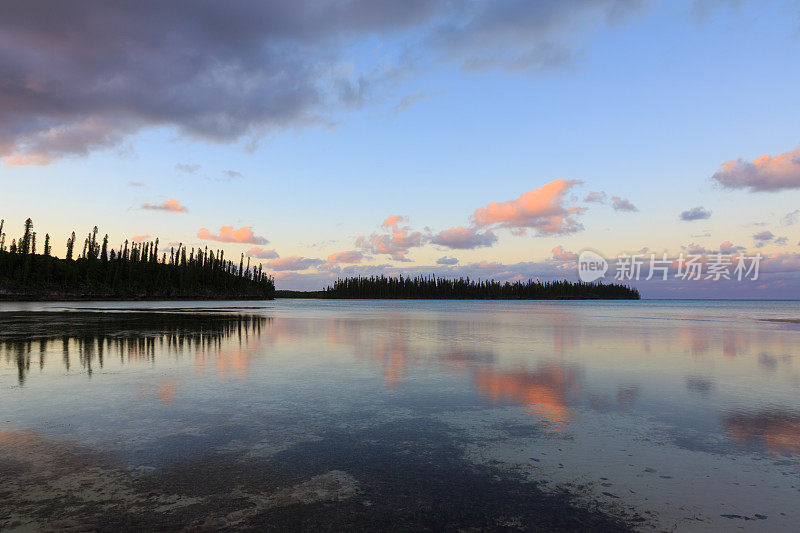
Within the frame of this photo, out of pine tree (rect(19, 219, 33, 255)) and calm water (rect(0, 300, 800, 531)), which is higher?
pine tree (rect(19, 219, 33, 255))

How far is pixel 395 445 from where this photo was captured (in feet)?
24.8

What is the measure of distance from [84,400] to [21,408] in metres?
1.12

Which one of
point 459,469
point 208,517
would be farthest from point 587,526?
point 208,517

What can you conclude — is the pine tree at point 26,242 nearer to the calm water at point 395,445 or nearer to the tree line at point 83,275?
the tree line at point 83,275

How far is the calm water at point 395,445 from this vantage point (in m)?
5.16

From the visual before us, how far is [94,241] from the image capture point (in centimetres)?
17600

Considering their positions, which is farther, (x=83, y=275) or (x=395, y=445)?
(x=83, y=275)

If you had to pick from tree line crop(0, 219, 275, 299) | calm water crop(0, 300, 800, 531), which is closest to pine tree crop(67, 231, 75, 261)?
tree line crop(0, 219, 275, 299)

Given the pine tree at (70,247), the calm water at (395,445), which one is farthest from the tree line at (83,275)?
the calm water at (395,445)

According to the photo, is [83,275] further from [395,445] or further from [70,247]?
[395,445]

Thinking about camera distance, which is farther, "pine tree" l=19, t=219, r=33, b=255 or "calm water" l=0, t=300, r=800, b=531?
"pine tree" l=19, t=219, r=33, b=255

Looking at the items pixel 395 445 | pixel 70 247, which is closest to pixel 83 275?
pixel 70 247

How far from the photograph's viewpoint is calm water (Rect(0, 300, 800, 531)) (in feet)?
16.9

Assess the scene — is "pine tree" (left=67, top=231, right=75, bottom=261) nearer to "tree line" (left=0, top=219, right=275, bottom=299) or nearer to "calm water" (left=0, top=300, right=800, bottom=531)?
"tree line" (left=0, top=219, right=275, bottom=299)
